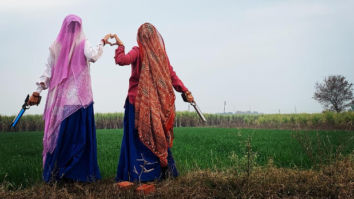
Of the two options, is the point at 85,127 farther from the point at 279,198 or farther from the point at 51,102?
the point at 279,198

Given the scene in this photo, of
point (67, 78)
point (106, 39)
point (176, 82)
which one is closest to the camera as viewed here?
point (106, 39)

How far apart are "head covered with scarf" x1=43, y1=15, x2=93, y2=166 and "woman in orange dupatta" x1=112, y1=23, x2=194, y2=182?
25.6 inches

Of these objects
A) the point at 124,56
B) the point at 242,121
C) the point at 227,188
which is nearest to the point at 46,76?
the point at 124,56

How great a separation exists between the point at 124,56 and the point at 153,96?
0.64m

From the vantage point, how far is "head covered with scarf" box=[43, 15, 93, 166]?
4258mm

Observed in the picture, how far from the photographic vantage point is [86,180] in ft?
14.3

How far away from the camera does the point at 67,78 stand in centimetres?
429

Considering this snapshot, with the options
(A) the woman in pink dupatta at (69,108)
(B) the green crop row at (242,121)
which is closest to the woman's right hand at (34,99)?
(A) the woman in pink dupatta at (69,108)

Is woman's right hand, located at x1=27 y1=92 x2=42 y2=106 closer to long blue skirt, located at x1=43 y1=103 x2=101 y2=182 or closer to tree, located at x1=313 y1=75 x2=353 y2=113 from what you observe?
long blue skirt, located at x1=43 y1=103 x2=101 y2=182

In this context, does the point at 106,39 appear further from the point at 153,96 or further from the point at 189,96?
the point at 189,96

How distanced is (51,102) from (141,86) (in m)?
1.42

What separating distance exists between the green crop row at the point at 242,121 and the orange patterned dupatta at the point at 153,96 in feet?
60.5

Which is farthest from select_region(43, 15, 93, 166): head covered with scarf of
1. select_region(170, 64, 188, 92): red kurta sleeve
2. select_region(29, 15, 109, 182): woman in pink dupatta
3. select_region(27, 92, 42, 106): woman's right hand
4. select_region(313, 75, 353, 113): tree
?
select_region(313, 75, 353, 113): tree

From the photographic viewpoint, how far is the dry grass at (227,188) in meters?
3.77
